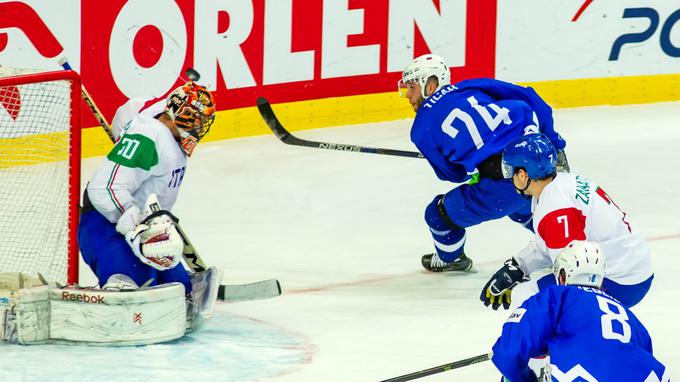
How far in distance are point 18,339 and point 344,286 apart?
1447 millimetres

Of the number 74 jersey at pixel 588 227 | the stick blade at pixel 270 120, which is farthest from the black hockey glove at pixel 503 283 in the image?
the stick blade at pixel 270 120

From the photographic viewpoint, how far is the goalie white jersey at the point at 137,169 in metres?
4.80

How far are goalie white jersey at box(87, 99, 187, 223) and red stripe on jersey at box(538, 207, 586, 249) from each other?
133 cm

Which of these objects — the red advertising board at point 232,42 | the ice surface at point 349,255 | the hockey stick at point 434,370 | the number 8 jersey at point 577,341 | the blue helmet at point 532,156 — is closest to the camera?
the number 8 jersey at point 577,341

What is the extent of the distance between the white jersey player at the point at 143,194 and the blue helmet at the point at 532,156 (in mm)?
1091

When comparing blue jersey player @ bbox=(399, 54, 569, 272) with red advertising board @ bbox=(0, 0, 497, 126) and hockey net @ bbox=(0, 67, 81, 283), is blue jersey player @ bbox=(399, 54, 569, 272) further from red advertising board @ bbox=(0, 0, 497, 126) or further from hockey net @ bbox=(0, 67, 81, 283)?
red advertising board @ bbox=(0, 0, 497, 126)

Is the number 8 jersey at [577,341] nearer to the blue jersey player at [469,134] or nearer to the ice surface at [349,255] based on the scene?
the ice surface at [349,255]

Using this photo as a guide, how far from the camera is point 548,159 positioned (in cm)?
434

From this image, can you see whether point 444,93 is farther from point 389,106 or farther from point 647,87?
point 647,87

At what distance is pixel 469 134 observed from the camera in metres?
5.50

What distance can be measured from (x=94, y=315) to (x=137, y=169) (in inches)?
19.7

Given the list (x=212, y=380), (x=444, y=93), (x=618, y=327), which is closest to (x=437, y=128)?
(x=444, y=93)

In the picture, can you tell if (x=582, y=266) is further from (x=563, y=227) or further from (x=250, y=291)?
(x=250, y=291)

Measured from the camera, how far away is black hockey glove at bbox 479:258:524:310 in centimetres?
443
